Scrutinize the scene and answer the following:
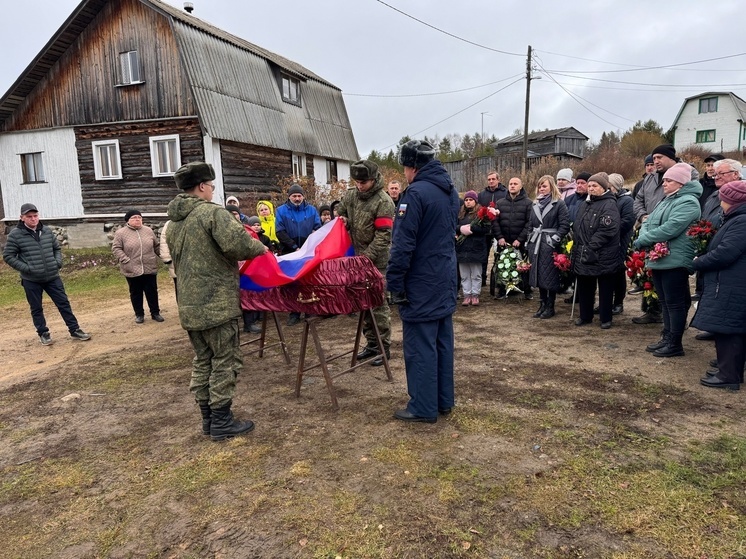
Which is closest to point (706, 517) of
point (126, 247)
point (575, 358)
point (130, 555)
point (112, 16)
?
point (575, 358)

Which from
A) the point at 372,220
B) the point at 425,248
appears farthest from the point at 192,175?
the point at 372,220

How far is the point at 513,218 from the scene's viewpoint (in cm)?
786

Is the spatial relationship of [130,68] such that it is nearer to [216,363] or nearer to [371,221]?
[371,221]

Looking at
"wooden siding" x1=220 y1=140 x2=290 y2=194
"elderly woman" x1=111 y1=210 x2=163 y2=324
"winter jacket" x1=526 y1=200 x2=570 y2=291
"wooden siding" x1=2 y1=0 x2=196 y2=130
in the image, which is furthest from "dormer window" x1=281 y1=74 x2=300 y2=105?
"winter jacket" x1=526 y1=200 x2=570 y2=291

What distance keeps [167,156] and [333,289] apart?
45.2 ft

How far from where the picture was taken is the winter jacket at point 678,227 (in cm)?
495

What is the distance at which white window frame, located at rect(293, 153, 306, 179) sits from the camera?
19.6 m

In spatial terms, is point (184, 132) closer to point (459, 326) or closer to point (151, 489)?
point (459, 326)

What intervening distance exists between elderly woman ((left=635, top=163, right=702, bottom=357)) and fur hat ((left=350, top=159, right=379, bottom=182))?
2886mm

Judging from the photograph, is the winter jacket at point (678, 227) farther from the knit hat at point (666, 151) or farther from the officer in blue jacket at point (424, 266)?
the officer in blue jacket at point (424, 266)

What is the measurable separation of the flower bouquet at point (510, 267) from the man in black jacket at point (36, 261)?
20.7 feet

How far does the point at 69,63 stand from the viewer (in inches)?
635

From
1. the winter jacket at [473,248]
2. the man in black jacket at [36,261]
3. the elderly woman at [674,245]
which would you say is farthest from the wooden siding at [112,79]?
the elderly woman at [674,245]

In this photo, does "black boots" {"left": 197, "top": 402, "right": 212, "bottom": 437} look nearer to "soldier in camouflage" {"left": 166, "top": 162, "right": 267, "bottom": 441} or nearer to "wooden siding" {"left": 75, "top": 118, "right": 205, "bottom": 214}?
"soldier in camouflage" {"left": 166, "top": 162, "right": 267, "bottom": 441}
